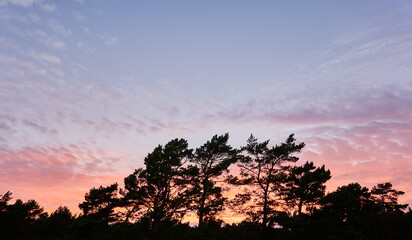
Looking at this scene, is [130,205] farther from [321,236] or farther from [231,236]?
[321,236]

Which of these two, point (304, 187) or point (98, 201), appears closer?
point (304, 187)

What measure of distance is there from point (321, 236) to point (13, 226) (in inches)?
1552

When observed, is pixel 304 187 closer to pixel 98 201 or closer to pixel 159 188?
pixel 159 188

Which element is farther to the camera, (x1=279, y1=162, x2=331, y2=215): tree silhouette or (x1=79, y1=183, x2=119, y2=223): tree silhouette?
(x1=79, y1=183, x2=119, y2=223): tree silhouette

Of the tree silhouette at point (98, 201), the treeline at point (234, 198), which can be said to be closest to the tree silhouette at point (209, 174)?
the treeline at point (234, 198)

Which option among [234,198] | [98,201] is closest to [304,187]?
[234,198]

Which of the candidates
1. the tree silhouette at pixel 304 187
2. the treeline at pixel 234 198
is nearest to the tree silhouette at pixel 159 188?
the treeline at pixel 234 198

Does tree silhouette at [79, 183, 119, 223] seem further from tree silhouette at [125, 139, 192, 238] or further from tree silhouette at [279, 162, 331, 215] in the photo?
tree silhouette at [279, 162, 331, 215]

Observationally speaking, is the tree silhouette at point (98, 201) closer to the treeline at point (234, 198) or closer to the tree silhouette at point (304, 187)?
the treeline at point (234, 198)

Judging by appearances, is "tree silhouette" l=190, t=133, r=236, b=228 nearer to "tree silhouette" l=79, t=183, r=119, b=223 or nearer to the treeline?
the treeline

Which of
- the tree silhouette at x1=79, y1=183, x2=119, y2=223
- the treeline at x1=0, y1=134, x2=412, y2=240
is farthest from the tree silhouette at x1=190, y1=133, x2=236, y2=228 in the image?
the tree silhouette at x1=79, y1=183, x2=119, y2=223

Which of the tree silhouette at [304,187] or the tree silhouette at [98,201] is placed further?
the tree silhouette at [98,201]

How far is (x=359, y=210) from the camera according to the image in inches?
979

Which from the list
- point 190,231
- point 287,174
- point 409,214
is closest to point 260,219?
point 287,174
